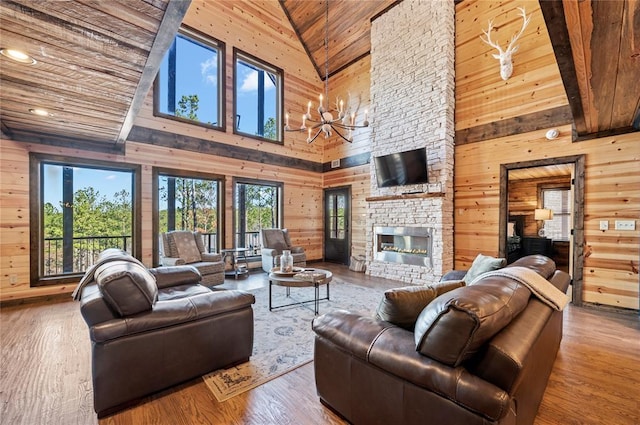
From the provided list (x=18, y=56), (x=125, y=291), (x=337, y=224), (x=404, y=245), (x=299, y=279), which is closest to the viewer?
(x=125, y=291)

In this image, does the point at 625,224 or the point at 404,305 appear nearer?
the point at 404,305

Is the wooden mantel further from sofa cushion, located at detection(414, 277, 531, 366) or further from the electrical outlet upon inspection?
sofa cushion, located at detection(414, 277, 531, 366)

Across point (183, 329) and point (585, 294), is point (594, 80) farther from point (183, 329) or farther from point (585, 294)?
point (183, 329)

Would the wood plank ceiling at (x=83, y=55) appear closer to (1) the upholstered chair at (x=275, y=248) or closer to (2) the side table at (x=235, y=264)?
(2) the side table at (x=235, y=264)

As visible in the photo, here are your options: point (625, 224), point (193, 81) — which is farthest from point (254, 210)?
point (625, 224)

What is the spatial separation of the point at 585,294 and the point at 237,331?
4771mm

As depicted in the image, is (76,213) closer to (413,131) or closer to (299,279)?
(299,279)

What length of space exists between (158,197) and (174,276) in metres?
2.73

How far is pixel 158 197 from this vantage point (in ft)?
17.3

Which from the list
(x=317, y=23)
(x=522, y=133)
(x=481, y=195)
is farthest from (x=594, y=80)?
(x=317, y=23)

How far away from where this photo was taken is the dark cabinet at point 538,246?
696 cm

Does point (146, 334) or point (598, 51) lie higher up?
point (598, 51)

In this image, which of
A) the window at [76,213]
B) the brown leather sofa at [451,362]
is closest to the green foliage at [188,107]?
the window at [76,213]

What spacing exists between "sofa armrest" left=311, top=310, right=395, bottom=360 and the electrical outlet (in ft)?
13.7
